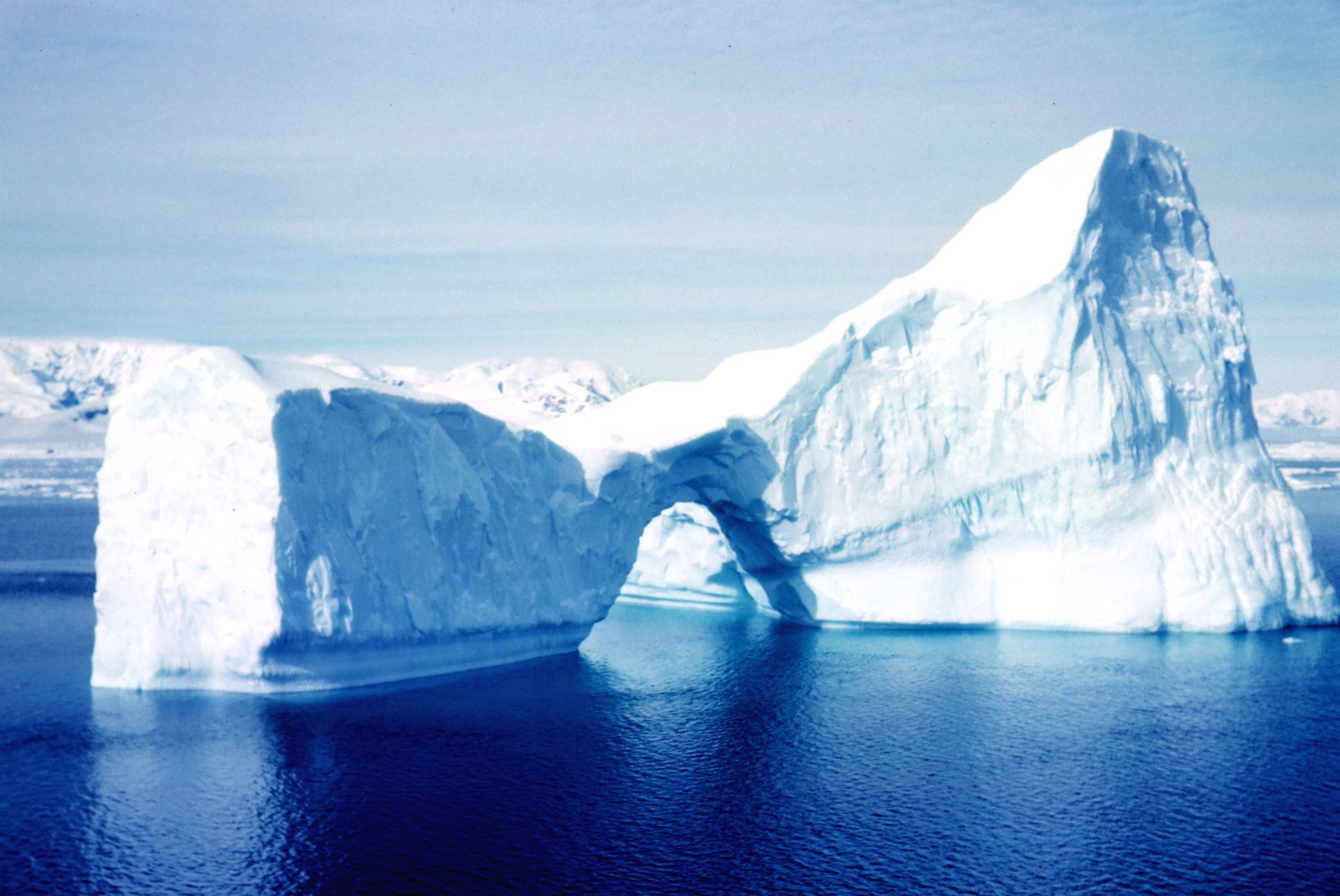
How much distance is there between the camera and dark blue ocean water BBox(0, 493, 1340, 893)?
50.8 feet

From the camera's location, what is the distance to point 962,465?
100ft

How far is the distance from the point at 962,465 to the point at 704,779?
46.3ft

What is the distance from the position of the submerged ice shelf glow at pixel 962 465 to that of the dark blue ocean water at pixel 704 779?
209 cm

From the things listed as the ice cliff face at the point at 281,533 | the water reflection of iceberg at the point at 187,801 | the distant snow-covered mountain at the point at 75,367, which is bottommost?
the water reflection of iceberg at the point at 187,801

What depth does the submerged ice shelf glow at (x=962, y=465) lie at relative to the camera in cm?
2619

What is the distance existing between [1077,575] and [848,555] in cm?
535

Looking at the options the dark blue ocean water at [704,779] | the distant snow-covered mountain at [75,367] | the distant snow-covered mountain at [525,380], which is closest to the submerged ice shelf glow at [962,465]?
the dark blue ocean water at [704,779]

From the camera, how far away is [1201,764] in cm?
1956

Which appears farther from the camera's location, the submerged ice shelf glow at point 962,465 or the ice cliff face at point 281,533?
the submerged ice shelf glow at point 962,465

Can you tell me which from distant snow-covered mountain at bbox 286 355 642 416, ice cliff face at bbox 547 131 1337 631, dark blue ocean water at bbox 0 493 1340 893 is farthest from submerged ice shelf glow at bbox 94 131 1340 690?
distant snow-covered mountain at bbox 286 355 642 416

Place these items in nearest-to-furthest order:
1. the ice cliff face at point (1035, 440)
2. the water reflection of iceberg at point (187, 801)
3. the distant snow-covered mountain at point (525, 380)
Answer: the water reflection of iceberg at point (187, 801), the ice cliff face at point (1035, 440), the distant snow-covered mountain at point (525, 380)

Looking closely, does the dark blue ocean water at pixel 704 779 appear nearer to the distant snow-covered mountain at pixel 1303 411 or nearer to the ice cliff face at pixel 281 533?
the ice cliff face at pixel 281 533

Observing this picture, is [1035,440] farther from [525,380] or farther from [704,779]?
[525,380]

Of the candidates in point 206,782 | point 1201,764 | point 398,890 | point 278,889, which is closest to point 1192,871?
point 1201,764
